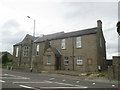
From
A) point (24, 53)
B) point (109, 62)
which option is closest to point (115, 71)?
point (109, 62)

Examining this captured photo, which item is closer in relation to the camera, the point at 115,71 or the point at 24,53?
the point at 115,71

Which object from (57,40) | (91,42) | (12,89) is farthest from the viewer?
(57,40)

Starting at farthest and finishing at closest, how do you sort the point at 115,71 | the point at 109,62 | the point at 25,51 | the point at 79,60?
the point at 25,51
the point at 109,62
the point at 79,60
the point at 115,71

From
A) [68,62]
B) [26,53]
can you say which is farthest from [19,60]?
[68,62]

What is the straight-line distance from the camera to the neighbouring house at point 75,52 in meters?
23.1

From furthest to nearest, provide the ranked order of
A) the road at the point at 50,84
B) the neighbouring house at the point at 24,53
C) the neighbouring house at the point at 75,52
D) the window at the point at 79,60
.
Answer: the neighbouring house at the point at 24,53 < the window at the point at 79,60 < the neighbouring house at the point at 75,52 < the road at the point at 50,84

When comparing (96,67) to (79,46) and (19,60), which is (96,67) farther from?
(19,60)

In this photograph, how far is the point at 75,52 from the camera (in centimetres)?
2553

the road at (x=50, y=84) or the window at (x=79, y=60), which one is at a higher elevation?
the window at (x=79, y=60)

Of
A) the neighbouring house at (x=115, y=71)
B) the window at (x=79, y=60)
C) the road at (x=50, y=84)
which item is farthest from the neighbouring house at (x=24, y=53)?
the neighbouring house at (x=115, y=71)

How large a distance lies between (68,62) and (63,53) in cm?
257

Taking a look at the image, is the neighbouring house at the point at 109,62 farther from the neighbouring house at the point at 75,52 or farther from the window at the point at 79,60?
the window at the point at 79,60

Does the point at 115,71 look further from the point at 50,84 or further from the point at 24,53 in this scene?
the point at 24,53

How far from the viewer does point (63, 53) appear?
27.6 meters
